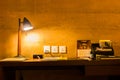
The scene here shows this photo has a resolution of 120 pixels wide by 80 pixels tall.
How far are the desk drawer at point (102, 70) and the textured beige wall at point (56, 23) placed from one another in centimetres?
51

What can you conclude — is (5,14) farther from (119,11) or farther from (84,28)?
(119,11)

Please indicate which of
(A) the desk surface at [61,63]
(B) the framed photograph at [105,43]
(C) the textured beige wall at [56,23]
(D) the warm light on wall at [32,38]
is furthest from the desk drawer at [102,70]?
(D) the warm light on wall at [32,38]

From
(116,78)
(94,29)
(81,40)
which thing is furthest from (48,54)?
(116,78)

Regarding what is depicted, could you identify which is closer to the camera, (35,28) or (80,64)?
(80,64)

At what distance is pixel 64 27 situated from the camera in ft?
8.52

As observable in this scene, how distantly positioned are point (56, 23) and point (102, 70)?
0.85 meters

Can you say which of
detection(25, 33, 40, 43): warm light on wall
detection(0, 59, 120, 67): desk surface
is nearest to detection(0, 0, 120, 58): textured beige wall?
detection(25, 33, 40, 43): warm light on wall

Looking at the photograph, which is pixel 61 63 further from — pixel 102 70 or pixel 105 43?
pixel 105 43

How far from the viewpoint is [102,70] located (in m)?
2.10

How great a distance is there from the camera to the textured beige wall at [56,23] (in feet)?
8.45


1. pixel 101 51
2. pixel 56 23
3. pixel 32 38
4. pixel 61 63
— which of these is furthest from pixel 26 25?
pixel 101 51

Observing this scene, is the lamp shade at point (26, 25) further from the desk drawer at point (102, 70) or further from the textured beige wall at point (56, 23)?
the desk drawer at point (102, 70)

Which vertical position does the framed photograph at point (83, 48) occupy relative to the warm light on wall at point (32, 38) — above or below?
below

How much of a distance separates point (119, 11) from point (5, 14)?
140 cm
